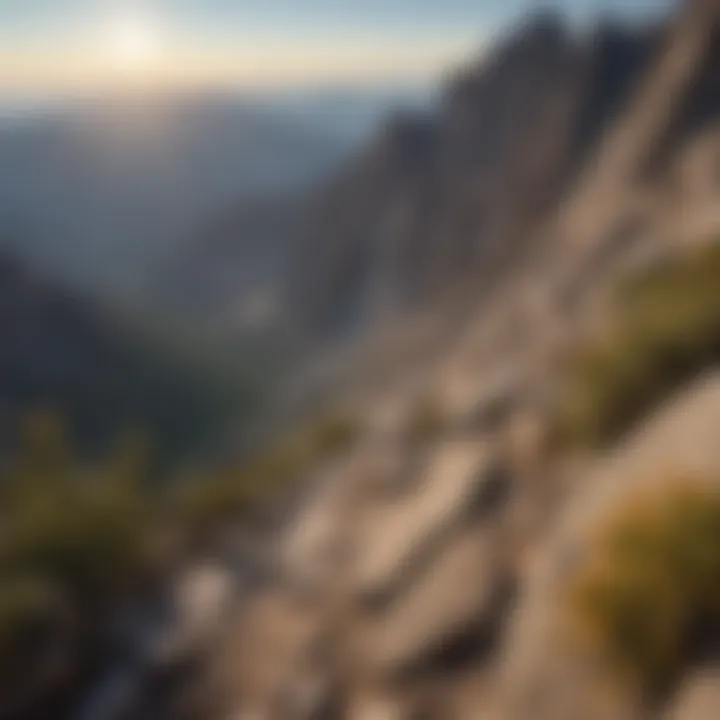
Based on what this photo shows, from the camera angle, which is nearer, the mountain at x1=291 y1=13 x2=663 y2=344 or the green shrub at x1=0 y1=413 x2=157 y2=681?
the green shrub at x1=0 y1=413 x2=157 y2=681

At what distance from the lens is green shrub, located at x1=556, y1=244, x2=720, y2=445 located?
329 inches

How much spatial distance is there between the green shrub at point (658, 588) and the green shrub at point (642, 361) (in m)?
2.46

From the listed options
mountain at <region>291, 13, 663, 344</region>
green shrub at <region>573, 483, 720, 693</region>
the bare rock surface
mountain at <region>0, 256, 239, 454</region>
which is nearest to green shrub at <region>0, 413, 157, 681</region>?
the bare rock surface

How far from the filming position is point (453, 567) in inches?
330

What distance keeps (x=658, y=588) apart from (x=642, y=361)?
3.31 meters

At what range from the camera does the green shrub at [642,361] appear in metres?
8.35

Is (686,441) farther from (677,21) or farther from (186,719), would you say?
(677,21)

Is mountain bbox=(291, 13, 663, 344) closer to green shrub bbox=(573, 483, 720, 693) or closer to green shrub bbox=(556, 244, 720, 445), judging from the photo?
green shrub bbox=(556, 244, 720, 445)

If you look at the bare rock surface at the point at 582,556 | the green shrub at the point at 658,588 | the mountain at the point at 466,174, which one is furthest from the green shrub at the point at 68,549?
the mountain at the point at 466,174

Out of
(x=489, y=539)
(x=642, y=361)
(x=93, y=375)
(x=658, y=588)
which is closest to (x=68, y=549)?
(x=489, y=539)

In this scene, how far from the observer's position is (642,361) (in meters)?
8.57

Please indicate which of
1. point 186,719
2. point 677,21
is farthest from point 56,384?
point 186,719

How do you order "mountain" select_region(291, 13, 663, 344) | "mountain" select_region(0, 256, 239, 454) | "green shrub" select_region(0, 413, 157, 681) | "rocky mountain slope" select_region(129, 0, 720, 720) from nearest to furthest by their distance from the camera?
"rocky mountain slope" select_region(129, 0, 720, 720) < "green shrub" select_region(0, 413, 157, 681) < "mountain" select_region(0, 256, 239, 454) < "mountain" select_region(291, 13, 663, 344)

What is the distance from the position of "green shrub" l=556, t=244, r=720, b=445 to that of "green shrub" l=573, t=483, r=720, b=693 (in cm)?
246
